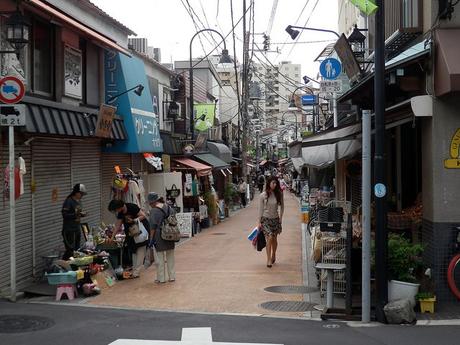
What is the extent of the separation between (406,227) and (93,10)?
9.04m

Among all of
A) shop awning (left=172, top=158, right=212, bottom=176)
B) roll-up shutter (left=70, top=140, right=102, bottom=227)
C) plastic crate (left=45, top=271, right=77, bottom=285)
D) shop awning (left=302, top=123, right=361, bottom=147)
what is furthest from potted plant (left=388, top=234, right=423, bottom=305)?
shop awning (left=172, top=158, right=212, bottom=176)

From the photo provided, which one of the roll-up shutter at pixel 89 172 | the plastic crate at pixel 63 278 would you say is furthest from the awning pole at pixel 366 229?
the roll-up shutter at pixel 89 172

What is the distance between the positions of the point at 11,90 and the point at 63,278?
312 centimetres

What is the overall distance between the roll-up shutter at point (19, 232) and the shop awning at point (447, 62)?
700 centimetres

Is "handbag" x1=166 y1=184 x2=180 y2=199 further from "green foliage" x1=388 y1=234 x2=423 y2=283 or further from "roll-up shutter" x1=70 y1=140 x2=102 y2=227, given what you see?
"green foliage" x1=388 y1=234 x2=423 y2=283

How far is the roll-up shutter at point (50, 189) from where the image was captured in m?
11.1

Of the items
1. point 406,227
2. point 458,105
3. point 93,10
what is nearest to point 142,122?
point 93,10

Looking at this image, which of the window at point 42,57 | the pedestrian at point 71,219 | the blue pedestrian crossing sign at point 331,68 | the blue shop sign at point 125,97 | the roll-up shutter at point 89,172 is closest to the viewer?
the pedestrian at point 71,219

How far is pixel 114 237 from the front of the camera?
39.9 feet

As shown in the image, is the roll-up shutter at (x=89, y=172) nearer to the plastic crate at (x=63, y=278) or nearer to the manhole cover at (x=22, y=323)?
the plastic crate at (x=63, y=278)

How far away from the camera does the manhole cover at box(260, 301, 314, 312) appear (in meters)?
8.87

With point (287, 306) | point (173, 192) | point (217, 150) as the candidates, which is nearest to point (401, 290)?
point (287, 306)

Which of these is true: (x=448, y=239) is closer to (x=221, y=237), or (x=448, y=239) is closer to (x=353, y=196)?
(x=353, y=196)

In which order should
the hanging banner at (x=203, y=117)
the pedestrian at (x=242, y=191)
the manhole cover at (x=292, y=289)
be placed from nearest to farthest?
the manhole cover at (x=292, y=289)
the hanging banner at (x=203, y=117)
the pedestrian at (x=242, y=191)
